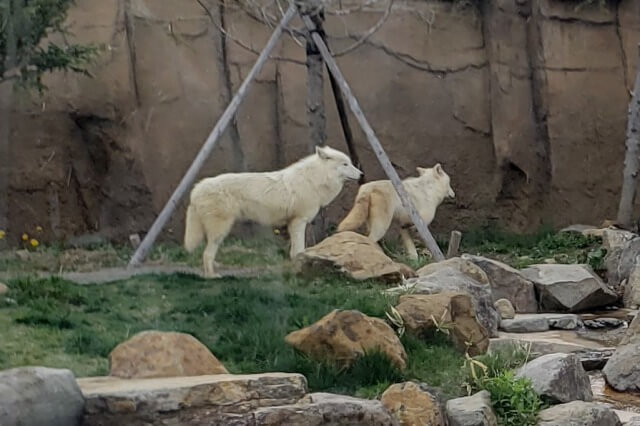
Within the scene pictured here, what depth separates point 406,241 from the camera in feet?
31.1

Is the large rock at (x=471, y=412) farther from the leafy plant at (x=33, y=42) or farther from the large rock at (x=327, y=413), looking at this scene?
the leafy plant at (x=33, y=42)

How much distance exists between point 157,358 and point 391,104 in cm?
758

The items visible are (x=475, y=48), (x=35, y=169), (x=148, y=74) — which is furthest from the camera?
(x=475, y=48)

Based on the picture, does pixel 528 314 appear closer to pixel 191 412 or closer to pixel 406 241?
pixel 406 241

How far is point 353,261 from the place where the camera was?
24.4 ft

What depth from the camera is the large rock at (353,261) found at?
7152mm

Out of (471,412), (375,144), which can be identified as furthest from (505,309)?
(471,412)

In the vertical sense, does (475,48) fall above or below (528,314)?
above

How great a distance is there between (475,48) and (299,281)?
21.8 feet

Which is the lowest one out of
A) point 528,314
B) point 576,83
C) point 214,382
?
point 528,314

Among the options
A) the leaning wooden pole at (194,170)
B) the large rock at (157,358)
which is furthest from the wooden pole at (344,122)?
the large rock at (157,358)

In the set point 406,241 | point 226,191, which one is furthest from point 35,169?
point 406,241

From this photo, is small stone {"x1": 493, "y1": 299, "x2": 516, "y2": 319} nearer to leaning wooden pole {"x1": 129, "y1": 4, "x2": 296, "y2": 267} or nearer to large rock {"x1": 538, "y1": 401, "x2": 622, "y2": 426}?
leaning wooden pole {"x1": 129, "y1": 4, "x2": 296, "y2": 267}

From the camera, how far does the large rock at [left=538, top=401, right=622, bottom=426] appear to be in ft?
16.3
